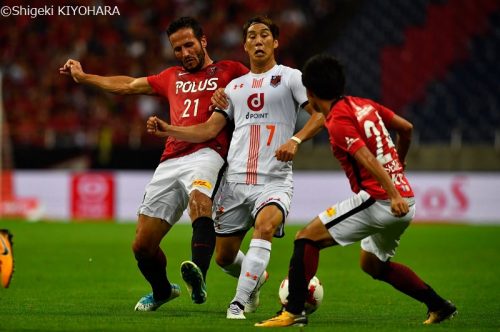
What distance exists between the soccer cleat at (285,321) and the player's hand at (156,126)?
165 cm

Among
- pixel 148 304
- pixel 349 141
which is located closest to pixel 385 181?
pixel 349 141

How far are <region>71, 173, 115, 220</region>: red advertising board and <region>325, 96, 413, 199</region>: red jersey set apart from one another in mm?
15278

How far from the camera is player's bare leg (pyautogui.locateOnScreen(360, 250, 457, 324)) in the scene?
22.2 feet

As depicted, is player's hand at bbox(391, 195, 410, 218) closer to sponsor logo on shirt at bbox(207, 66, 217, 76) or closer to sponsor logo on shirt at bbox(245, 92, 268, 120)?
sponsor logo on shirt at bbox(245, 92, 268, 120)

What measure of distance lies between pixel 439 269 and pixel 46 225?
34.1ft

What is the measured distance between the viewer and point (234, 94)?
7375 millimetres

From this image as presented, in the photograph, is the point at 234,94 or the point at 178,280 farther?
the point at 178,280

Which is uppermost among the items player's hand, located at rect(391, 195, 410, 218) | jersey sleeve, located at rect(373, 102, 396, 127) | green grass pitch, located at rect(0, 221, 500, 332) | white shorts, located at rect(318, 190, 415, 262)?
jersey sleeve, located at rect(373, 102, 396, 127)

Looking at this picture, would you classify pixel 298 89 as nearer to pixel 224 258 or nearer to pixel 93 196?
pixel 224 258

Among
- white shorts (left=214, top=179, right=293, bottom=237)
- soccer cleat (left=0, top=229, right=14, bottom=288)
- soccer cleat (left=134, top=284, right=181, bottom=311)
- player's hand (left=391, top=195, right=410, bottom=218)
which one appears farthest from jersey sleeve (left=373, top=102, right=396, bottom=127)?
soccer cleat (left=0, top=229, right=14, bottom=288)

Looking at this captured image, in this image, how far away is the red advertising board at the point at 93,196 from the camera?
69.4 ft

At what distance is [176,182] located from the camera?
754 centimetres

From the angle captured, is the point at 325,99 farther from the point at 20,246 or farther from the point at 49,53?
the point at 49,53

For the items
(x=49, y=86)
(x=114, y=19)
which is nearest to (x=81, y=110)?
(x=49, y=86)
